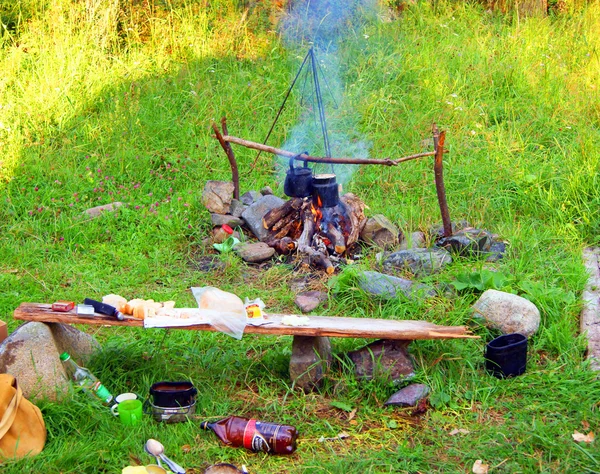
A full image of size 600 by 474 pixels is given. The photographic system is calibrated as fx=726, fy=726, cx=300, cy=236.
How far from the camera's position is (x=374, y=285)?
18.5 ft

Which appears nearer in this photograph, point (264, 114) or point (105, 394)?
point (105, 394)

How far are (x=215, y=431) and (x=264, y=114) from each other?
5.92 metres

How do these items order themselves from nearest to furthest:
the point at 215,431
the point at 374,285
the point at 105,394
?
the point at 215,431 → the point at 105,394 → the point at 374,285

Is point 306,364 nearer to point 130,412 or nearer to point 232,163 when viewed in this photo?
point 130,412

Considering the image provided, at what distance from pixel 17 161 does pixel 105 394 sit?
4.86 meters

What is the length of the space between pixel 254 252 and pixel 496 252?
2170mm

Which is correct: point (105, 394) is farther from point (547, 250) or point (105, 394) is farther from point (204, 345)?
point (547, 250)

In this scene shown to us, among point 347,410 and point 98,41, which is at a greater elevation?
point 98,41

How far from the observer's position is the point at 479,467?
386 centimetres

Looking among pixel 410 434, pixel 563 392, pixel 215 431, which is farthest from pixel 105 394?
pixel 563 392

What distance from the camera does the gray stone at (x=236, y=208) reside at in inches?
289

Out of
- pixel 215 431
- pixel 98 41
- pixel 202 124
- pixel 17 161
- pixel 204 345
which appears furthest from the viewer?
pixel 98 41

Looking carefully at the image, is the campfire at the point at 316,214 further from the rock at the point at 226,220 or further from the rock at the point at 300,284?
the rock at the point at 226,220

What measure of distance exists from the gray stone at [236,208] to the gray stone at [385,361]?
2.88m
